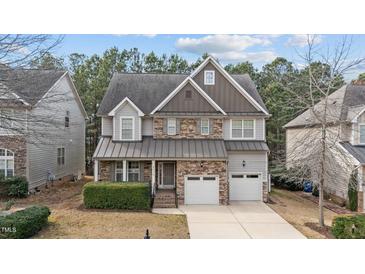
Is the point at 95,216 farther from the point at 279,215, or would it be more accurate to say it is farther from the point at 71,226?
the point at 279,215

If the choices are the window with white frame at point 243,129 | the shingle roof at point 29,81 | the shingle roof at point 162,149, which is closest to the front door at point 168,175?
the shingle roof at point 162,149

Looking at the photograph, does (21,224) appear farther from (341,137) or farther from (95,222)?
(341,137)

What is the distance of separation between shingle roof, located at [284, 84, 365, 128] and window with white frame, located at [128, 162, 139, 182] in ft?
19.3

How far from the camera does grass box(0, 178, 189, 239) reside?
686 centimetres

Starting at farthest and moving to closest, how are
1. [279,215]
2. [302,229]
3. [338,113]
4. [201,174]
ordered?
[201,174] < [279,215] < [338,113] < [302,229]

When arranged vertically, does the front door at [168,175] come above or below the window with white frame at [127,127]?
below

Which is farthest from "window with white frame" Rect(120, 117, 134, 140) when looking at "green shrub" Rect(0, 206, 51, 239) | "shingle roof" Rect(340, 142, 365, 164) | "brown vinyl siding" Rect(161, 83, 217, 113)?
"shingle roof" Rect(340, 142, 365, 164)

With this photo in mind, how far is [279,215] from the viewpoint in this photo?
8.80 m

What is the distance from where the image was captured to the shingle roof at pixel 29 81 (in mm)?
6113

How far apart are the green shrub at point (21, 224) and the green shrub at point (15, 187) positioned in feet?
5.24

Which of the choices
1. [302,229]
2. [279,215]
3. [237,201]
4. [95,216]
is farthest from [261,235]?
[95,216]

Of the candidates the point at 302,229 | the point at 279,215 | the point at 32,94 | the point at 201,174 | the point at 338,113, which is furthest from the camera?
the point at 201,174

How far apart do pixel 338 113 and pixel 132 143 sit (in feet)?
22.2

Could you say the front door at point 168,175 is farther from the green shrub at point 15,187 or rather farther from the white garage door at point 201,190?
the green shrub at point 15,187
